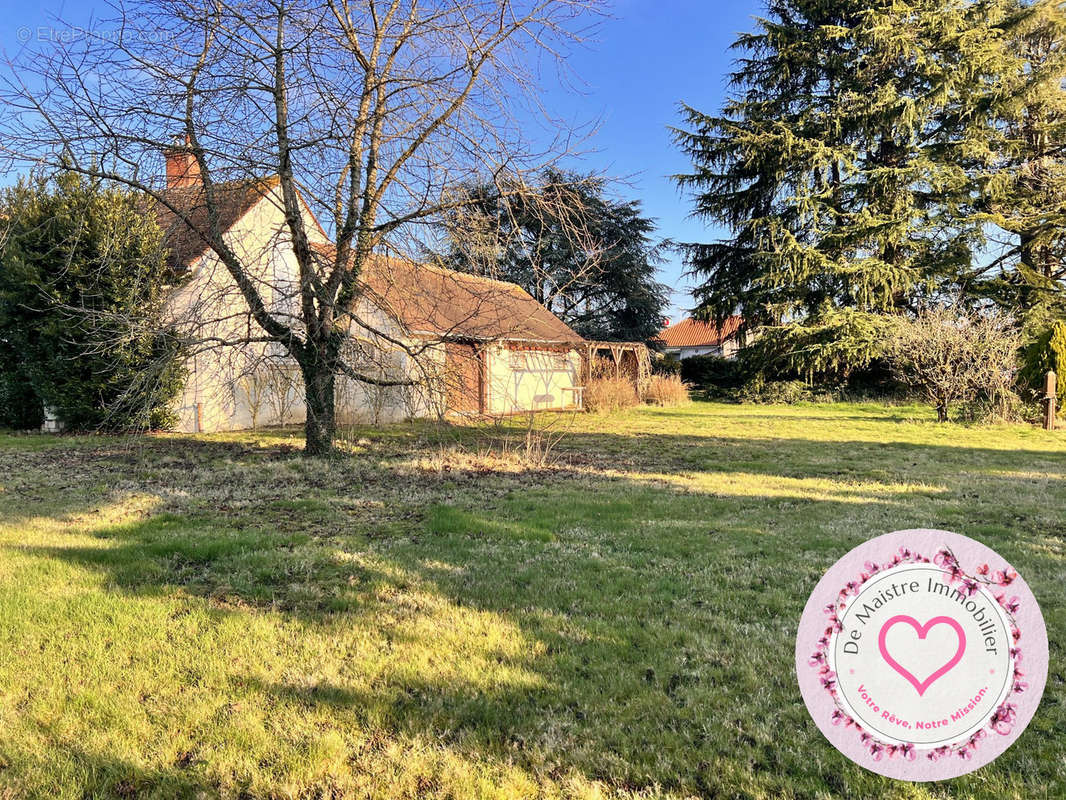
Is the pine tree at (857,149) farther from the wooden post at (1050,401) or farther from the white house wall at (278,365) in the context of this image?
the white house wall at (278,365)

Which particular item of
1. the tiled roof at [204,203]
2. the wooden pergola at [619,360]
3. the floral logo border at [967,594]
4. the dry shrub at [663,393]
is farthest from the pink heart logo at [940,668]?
the dry shrub at [663,393]

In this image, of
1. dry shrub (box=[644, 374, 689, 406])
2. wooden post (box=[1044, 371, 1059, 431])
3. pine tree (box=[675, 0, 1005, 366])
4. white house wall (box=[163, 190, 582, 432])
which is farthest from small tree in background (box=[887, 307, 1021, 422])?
white house wall (box=[163, 190, 582, 432])

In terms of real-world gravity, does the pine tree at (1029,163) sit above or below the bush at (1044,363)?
above

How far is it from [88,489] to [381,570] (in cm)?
535

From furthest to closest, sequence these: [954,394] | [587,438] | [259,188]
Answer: [954,394], [587,438], [259,188]

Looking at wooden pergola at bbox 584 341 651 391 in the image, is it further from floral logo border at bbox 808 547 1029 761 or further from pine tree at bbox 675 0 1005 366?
floral logo border at bbox 808 547 1029 761

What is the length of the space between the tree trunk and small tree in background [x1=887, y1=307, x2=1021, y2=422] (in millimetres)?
15057

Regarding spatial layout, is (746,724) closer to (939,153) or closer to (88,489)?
(88,489)

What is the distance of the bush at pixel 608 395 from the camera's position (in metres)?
20.4

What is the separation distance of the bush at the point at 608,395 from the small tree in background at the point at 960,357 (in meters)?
8.39

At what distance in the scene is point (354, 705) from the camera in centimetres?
275

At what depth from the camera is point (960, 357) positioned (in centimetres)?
1570

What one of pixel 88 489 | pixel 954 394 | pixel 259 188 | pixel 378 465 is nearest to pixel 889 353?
pixel 954 394

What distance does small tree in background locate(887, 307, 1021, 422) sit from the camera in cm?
1552
